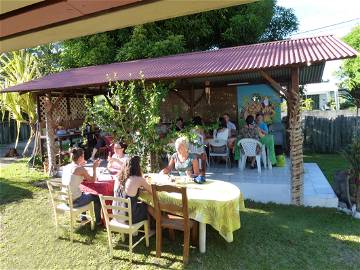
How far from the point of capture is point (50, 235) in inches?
224

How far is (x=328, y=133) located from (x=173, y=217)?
10.3m

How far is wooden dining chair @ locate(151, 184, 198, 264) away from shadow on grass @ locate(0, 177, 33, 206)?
485 cm

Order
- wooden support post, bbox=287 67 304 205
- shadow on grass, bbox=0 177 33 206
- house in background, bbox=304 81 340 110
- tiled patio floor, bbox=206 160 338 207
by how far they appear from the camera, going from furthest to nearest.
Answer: house in background, bbox=304 81 340 110, shadow on grass, bbox=0 177 33 206, tiled patio floor, bbox=206 160 338 207, wooden support post, bbox=287 67 304 205

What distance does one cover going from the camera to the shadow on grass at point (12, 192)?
7988 millimetres

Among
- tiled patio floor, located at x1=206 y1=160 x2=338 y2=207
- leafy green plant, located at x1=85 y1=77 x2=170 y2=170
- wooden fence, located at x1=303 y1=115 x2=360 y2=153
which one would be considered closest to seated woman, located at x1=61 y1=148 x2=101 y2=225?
leafy green plant, located at x1=85 y1=77 x2=170 y2=170

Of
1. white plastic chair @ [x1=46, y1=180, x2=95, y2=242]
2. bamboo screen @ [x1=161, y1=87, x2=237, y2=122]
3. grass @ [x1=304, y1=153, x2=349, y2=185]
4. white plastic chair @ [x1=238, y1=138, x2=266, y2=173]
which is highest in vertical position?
bamboo screen @ [x1=161, y1=87, x2=237, y2=122]

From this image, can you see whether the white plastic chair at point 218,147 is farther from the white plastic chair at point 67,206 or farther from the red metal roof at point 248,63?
the white plastic chair at point 67,206

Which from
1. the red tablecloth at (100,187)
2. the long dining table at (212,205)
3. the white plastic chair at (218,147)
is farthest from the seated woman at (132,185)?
the white plastic chair at (218,147)

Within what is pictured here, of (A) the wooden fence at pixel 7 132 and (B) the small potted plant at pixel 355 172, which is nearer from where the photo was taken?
(B) the small potted plant at pixel 355 172

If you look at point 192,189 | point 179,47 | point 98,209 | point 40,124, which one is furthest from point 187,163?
point 179,47

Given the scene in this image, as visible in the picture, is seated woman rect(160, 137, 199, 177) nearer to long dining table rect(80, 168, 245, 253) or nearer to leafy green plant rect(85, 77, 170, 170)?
long dining table rect(80, 168, 245, 253)

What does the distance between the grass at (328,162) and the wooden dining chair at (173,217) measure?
552 centimetres

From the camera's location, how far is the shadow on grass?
799 cm

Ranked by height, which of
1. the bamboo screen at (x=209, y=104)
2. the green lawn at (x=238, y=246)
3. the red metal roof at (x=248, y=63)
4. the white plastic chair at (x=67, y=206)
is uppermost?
the red metal roof at (x=248, y=63)
